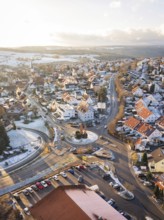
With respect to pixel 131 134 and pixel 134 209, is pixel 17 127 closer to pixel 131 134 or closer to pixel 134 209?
pixel 131 134

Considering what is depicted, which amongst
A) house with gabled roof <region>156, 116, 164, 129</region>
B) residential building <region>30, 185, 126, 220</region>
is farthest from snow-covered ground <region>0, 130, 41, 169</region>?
Result: house with gabled roof <region>156, 116, 164, 129</region>

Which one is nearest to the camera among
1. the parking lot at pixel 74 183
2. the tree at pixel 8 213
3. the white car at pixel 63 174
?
the tree at pixel 8 213

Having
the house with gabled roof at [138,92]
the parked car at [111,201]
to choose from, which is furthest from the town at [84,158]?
the house with gabled roof at [138,92]

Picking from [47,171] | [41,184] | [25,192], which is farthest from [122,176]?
[25,192]

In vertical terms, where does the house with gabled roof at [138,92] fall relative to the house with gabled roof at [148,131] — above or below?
above

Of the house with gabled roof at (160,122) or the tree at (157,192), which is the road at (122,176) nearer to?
the tree at (157,192)

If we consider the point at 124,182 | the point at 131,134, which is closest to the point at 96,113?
the point at 131,134

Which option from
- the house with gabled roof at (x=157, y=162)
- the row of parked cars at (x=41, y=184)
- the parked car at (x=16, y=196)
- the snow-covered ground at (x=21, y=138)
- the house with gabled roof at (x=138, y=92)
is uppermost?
the house with gabled roof at (x=138, y=92)
